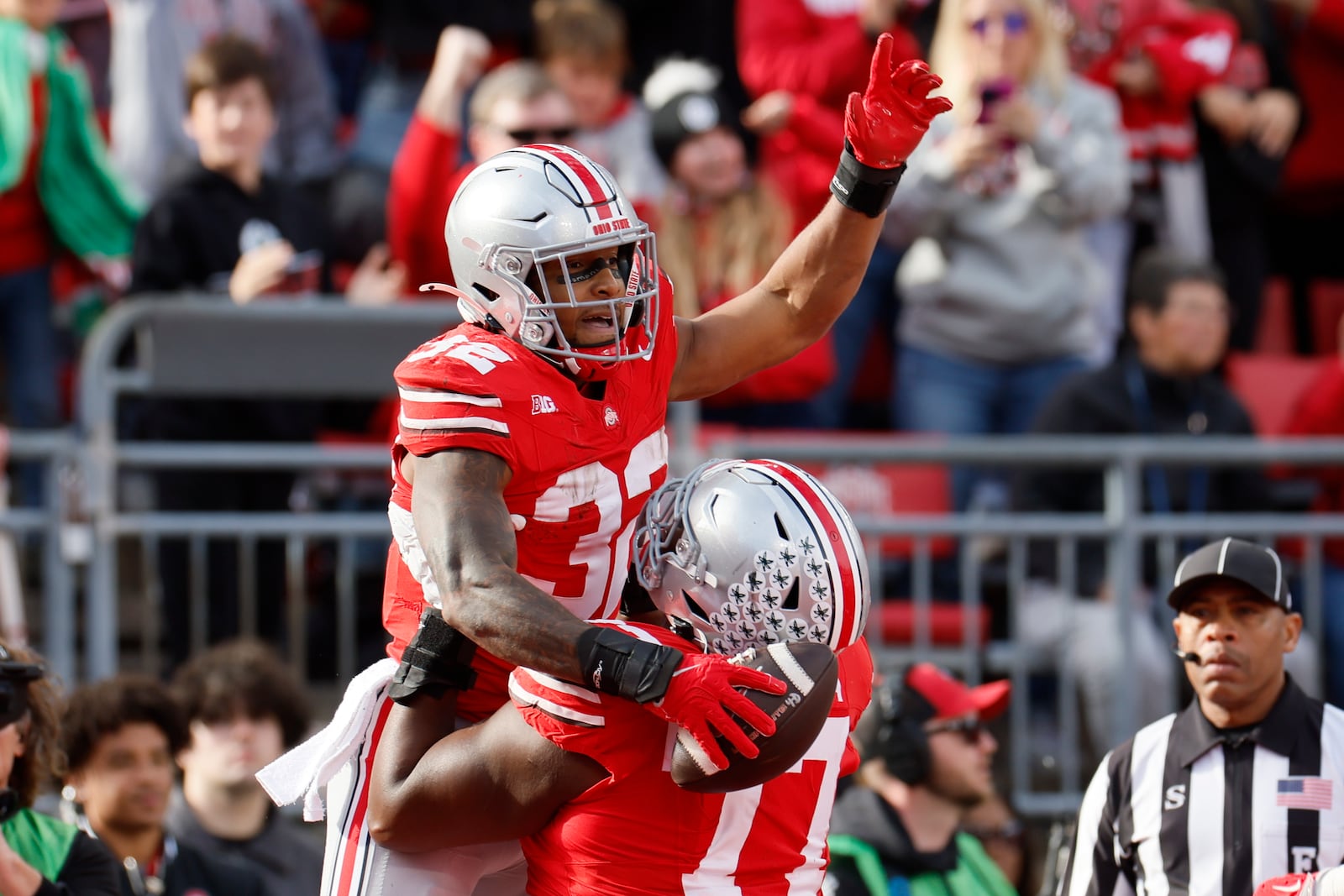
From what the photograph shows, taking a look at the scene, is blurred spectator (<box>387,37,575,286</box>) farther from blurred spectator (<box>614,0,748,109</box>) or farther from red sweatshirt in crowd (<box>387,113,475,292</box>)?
blurred spectator (<box>614,0,748,109</box>)

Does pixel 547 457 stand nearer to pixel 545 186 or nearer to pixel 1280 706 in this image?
pixel 545 186

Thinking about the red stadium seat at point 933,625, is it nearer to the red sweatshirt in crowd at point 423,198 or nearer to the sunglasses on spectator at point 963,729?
the sunglasses on spectator at point 963,729

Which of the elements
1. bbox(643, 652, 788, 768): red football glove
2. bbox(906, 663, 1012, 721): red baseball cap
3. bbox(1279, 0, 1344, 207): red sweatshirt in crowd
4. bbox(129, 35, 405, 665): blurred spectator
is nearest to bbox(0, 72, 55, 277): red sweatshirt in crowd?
bbox(129, 35, 405, 665): blurred spectator

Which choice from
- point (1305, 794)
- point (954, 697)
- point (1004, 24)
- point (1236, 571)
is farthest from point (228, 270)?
point (1305, 794)

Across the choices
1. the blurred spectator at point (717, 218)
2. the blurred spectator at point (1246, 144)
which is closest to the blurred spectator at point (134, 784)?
the blurred spectator at point (717, 218)

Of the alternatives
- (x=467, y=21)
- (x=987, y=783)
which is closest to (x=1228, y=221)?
(x=467, y=21)

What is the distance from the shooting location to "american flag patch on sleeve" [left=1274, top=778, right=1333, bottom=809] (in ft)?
13.3

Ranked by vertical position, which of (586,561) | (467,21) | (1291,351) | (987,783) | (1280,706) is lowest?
(987,783)

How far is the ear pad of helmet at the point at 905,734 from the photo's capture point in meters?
5.41

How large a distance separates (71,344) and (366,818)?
5.01m

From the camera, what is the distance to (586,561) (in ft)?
12.1

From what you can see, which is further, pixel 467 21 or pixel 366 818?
pixel 467 21

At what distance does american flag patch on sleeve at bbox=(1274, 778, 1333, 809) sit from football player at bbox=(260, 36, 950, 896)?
4.68 ft

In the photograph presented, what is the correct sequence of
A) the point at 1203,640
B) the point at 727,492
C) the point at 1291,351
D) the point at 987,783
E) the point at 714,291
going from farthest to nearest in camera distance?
the point at 1291,351 → the point at 714,291 → the point at 987,783 → the point at 1203,640 → the point at 727,492
